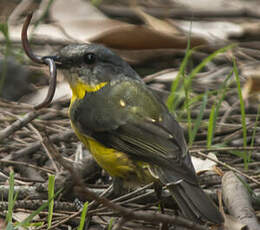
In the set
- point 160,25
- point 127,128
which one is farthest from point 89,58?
point 160,25

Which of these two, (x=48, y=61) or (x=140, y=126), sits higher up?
(x=48, y=61)

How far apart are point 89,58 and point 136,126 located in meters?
0.76

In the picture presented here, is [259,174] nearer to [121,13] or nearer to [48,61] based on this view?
[48,61]

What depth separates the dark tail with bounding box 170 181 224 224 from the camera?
10.3 ft

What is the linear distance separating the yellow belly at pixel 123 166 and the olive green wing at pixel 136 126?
4 cm

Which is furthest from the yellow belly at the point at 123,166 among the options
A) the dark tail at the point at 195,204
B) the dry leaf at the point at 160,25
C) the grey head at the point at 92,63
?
the dry leaf at the point at 160,25

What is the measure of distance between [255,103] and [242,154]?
1093mm

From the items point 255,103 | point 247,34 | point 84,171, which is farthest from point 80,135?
point 247,34

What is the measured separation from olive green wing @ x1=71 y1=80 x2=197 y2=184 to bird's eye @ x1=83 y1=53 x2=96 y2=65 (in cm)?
22

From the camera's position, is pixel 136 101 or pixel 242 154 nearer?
pixel 136 101

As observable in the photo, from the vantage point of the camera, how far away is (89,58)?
4.13m

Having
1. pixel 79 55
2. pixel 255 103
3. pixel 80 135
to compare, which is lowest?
pixel 255 103

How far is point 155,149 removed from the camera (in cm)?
349

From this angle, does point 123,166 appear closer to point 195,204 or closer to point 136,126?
point 136,126
